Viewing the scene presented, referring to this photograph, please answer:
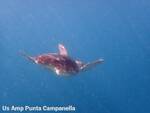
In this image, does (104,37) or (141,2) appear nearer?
(141,2)

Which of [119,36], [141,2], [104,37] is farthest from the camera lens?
[104,37]

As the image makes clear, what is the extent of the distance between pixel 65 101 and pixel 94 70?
62cm

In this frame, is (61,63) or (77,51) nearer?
(61,63)

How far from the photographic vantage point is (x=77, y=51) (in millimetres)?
3645

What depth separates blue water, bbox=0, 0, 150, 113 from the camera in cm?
356

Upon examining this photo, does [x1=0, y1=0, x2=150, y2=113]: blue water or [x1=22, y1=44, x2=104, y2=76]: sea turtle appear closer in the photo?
[x1=22, y1=44, x2=104, y2=76]: sea turtle

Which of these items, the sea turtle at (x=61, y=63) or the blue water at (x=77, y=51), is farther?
the blue water at (x=77, y=51)

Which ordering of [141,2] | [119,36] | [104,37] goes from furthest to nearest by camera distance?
[104,37]
[119,36]
[141,2]

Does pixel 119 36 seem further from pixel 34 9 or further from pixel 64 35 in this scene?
pixel 34 9

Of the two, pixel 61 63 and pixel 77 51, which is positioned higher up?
pixel 77 51

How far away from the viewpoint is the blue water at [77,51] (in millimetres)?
3564

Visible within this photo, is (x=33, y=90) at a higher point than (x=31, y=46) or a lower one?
lower

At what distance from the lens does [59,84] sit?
370 centimetres

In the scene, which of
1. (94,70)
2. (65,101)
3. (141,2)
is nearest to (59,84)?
(65,101)
